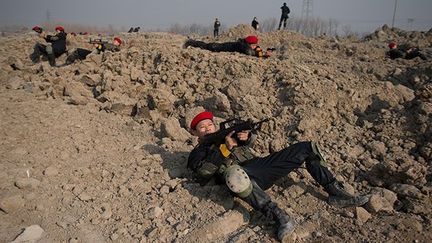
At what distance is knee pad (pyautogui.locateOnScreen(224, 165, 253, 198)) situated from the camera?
9.45ft

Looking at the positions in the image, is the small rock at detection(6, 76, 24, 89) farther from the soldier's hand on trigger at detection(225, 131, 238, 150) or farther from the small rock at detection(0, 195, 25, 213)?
the soldier's hand on trigger at detection(225, 131, 238, 150)

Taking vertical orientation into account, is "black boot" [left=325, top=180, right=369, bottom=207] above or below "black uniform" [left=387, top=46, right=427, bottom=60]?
below

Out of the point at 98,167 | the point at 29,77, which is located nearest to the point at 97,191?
the point at 98,167

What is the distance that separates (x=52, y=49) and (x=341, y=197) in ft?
27.1

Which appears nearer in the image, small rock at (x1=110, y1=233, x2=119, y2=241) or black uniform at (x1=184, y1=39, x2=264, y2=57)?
small rock at (x1=110, y1=233, x2=119, y2=241)

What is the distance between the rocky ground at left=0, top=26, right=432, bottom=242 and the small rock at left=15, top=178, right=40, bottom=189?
0.4 inches

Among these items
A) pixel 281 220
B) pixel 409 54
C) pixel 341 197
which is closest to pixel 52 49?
pixel 281 220

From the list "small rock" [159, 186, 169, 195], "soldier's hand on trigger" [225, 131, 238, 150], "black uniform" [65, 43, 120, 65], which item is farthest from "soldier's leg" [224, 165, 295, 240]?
"black uniform" [65, 43, 120, 65]

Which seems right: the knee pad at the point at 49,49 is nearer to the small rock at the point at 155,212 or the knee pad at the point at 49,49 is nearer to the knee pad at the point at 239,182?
the small rock at the point at 155,212

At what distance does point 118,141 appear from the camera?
4.51m

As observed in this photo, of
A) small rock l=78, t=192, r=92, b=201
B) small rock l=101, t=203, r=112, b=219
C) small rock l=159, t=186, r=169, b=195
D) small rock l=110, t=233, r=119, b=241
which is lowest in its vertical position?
small rock l=110, t=233, r=119, b=241

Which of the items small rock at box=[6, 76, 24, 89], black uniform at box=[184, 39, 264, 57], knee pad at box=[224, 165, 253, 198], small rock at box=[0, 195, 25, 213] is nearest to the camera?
knee pad at box=[224, 165, 253, 198]

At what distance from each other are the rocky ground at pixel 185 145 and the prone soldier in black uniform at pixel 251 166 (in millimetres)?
194

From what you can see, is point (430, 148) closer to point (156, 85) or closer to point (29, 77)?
point (156, 85)
